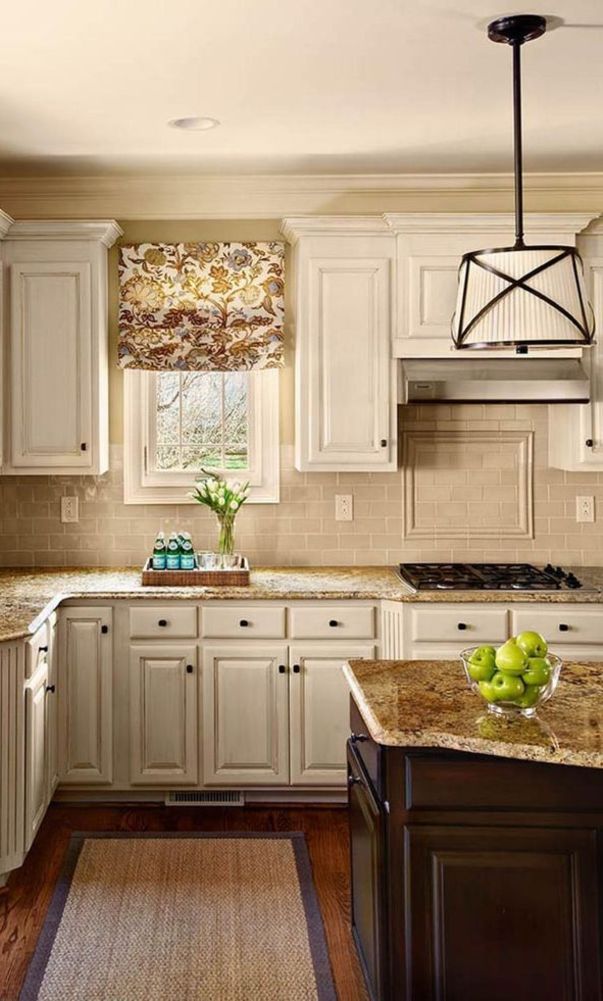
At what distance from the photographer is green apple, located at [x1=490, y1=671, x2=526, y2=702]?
2.31 m

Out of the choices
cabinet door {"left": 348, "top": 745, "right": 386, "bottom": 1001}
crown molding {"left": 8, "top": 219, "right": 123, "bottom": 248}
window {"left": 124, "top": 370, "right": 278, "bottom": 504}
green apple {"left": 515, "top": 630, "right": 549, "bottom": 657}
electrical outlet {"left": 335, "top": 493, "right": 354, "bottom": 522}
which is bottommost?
cabinet door {"left": 348, "top": 745, "right": 386, "bottom": 1001}

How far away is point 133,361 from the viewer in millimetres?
4758

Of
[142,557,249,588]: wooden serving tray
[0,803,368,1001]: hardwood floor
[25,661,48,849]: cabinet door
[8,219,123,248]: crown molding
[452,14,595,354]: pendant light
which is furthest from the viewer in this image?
[8,219,123,248]: crown molding

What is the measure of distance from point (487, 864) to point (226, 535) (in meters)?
2.44

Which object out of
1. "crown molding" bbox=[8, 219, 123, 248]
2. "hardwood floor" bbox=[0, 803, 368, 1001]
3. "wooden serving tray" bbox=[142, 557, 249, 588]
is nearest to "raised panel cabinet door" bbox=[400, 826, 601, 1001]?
"hardwood floor" bbox=[0, 803, 368, 1001]

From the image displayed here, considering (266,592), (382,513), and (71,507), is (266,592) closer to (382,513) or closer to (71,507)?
(382,513)

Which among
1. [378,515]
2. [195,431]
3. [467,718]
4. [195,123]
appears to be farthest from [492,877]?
[195,431]

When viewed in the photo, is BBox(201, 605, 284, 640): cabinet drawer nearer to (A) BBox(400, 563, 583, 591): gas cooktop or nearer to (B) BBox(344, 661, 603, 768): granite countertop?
(A) BBox(400, 563, 583, 591): gas cooktop

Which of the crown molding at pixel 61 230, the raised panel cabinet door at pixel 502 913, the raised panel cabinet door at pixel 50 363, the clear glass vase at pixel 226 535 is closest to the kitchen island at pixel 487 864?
the raised panel cabinet door at pixel 502 913

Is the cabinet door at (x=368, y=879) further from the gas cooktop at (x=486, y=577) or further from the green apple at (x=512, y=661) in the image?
the gas cooktop at (x=486, y=577)

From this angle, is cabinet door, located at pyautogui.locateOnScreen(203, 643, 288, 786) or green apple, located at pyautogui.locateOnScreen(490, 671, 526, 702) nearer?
green apple, located at pyautogui.locateOnScreen(490, 671, 526, 702)

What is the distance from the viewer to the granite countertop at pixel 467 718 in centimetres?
219

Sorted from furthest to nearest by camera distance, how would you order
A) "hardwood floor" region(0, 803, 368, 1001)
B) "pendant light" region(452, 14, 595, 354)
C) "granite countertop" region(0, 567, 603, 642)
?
"granite countertop" region(0, 567, 603, 642)
"hardwood floor" region(0, 803, 368, 1001)
"pendant light" region(452, 14, 595, 354)

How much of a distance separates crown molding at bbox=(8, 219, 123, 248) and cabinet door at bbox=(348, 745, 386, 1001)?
262cm
